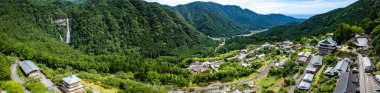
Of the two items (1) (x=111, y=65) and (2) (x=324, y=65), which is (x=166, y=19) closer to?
(1) (x=111, y=65)

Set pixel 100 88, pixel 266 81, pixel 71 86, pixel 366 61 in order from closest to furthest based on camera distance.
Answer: pixel 366 61
pixel 71 86
pixel 100 88
pixel 266 81

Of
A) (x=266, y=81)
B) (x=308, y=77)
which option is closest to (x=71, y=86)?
(x=266, y=81)

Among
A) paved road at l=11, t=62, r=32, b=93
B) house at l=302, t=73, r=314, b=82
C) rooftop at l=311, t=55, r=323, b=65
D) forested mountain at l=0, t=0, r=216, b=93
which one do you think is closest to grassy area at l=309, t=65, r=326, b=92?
house at l=302, t=73, r=314, b=82

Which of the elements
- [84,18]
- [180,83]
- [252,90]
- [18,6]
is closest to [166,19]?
[84,18]

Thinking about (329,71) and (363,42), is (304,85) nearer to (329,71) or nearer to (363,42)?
(329,71)

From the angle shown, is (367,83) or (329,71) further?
(329,71)

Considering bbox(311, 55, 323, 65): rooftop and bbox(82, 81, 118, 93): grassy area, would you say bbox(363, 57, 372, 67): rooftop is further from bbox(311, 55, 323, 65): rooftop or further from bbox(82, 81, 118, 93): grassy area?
bbox(82, 81, 118, 93): grassy area
